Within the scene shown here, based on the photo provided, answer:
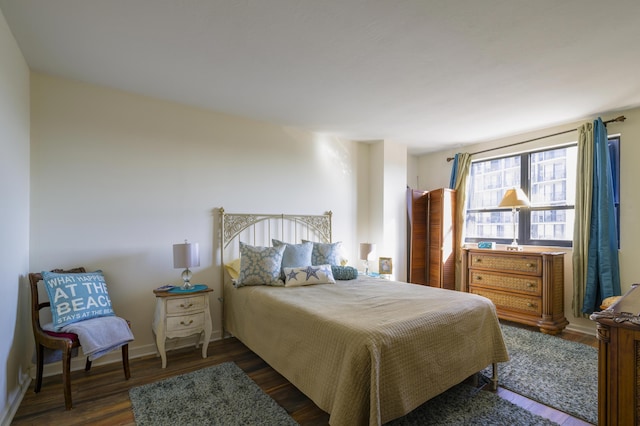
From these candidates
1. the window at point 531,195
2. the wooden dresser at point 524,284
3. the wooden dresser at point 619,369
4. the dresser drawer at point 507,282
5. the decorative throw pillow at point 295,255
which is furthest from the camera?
the window at point 531,195

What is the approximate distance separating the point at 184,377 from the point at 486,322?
7.76 feet

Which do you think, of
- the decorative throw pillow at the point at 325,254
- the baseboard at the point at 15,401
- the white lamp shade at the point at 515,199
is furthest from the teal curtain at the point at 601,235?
the baseboard at the point at 15,401

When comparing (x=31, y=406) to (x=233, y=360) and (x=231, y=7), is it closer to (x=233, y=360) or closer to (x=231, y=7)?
(x=233, y=360)

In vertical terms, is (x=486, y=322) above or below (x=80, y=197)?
below

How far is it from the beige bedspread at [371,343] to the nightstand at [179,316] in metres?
0.42

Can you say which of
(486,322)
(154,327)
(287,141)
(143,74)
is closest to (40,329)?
(154,327)

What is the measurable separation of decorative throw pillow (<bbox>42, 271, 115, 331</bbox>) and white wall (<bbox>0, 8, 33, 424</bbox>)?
0.68 ft

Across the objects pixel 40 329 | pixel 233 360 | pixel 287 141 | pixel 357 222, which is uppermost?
pixel 287 141

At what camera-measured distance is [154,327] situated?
2730mm

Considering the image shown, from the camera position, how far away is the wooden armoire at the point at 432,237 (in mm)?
4414

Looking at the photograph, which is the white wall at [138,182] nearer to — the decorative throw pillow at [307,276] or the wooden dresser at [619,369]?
the decorative throw pillow at [307,276]

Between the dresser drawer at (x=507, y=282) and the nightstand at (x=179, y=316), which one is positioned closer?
the nightstand at (x=179, y=316)

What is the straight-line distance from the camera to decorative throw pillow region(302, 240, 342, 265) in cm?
337

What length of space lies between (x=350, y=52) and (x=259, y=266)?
2.00 meters
